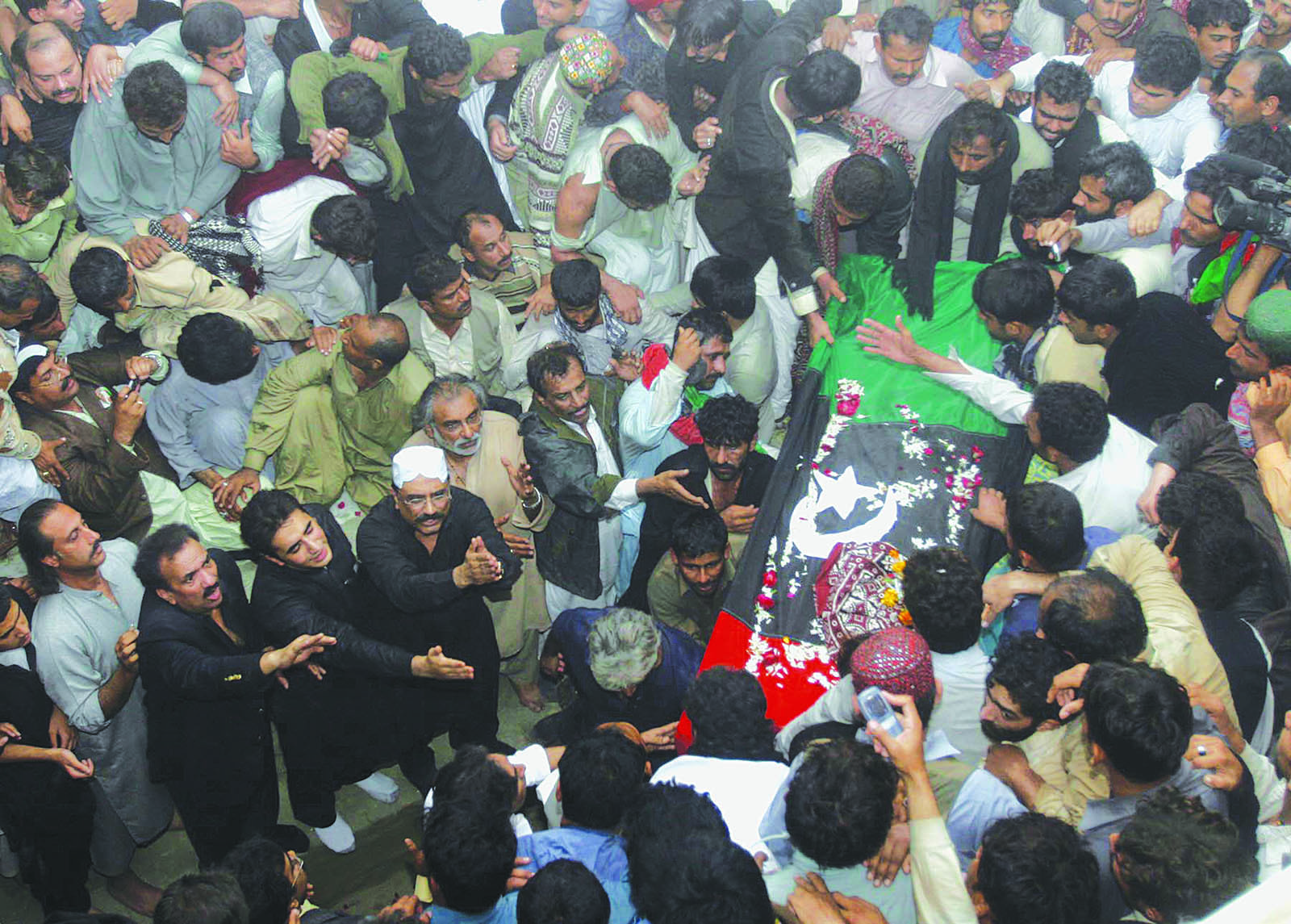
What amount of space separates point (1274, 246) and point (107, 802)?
16.1 feet

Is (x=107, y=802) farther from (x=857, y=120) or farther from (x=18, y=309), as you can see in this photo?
(x=857, y=120)

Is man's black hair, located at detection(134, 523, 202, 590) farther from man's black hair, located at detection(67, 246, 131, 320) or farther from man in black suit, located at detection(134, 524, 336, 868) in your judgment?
man's black hair, located at detection(67, 246, 131, 320)

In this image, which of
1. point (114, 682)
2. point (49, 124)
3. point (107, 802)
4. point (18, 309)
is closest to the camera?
point (114, 682)

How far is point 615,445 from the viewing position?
4.95m

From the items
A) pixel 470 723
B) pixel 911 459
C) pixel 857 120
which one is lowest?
pixel 470 723

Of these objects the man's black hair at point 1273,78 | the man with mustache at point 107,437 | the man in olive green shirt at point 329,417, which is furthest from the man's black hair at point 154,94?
the man's black hair at point 1273,78

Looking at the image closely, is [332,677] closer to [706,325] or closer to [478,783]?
[478,783]

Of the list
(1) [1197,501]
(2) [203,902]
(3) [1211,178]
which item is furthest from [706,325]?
(2) [203,902]

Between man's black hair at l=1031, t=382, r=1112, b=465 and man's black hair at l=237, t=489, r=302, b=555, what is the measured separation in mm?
2681

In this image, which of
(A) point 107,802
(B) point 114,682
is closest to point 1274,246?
(B) point 114,682

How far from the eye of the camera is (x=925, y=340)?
467 centimetres

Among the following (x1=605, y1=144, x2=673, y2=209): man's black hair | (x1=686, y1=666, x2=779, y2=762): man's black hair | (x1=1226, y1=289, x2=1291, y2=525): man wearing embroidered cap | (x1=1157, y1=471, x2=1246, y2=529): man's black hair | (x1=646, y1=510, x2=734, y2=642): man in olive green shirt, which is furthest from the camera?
(x1=605, y1=144, x2=673, y2=209): man's black hair

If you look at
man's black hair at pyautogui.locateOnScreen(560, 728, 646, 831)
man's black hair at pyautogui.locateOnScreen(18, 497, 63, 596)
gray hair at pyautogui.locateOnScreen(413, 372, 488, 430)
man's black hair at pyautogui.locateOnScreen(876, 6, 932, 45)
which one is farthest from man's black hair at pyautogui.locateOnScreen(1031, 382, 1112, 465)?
man's black hair at pyautogui.locateOnScreen(18, 497, 63, 596)

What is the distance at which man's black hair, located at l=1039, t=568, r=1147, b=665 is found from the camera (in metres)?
3.20
